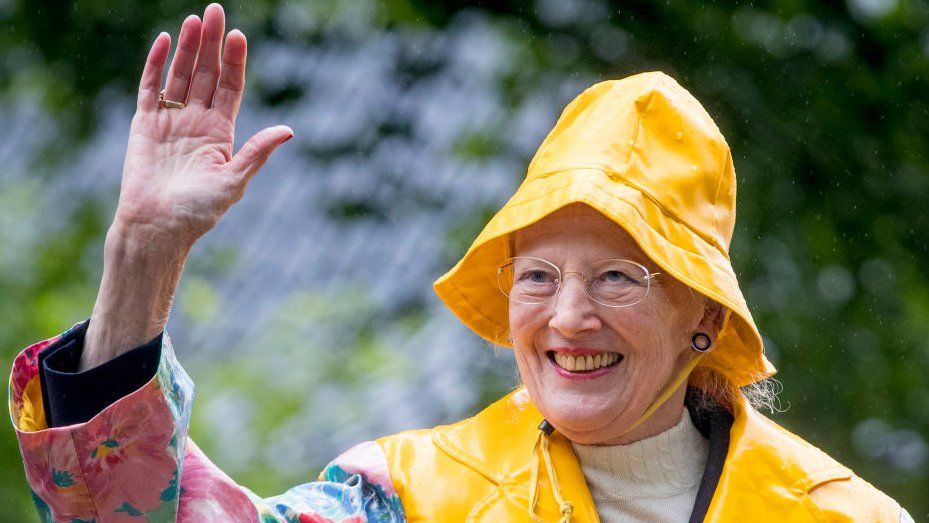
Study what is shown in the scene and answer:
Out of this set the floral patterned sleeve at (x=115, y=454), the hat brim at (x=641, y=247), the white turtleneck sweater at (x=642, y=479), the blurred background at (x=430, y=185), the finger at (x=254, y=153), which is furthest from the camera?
the blurred background at (x=430, y=185)

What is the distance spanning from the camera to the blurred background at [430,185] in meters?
5.24

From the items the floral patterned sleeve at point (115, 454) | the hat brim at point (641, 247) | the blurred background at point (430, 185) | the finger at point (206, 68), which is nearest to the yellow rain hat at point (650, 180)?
the hat brim at point (641, 247)

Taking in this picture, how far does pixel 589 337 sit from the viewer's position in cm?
246

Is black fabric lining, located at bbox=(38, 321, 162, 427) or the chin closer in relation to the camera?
black fabric lining, located at bbox=(38, 321, 162, 427)

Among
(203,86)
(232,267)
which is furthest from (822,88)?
(203,86)

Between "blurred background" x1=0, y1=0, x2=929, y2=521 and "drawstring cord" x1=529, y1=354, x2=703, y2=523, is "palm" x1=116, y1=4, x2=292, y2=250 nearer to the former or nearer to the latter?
"drawstring cord" x1=529, y1=354, x2=703, y2=523

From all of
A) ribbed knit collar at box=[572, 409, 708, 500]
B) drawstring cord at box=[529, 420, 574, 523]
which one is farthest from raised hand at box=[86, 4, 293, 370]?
ribbed knit collar at box=[572, 409, 708, 500]

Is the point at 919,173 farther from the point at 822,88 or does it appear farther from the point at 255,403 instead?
the point at 255,403

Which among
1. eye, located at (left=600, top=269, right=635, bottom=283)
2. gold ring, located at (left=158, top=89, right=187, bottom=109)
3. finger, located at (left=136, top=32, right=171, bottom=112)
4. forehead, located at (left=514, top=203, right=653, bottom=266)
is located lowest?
eye, located at (left=600, top=269, right=635, bottom=283)

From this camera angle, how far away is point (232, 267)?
5.46 metres

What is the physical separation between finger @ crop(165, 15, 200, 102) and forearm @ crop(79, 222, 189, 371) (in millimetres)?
272

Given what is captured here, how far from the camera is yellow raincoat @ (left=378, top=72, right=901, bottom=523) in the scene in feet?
8.06

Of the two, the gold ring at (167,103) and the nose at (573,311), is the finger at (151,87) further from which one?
the nose at (573,311)

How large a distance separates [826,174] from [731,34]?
0.73m
